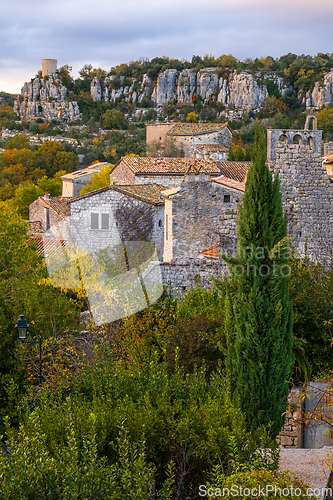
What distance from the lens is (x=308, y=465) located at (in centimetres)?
572

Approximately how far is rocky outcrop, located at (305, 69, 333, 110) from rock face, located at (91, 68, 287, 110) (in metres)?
5.74

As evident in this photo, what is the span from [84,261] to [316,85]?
60.4 m

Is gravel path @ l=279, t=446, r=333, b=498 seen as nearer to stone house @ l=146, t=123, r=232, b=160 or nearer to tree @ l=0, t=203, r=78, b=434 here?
tree @ l=0, t=203, r=78, b=434

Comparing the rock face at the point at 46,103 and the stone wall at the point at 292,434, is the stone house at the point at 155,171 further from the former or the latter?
the rock face at the point at 46,103

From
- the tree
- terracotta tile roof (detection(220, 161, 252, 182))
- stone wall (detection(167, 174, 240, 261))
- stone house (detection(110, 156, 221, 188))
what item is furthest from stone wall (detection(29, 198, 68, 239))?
stone wall (detection(167, 174, 240, 261))

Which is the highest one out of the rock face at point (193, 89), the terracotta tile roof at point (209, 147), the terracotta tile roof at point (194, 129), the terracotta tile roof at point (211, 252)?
the rock face at point (193, 89)

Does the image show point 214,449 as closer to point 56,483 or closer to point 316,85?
point 56,483

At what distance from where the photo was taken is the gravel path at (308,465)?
17.1 ft

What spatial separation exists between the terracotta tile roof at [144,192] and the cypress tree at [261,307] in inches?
562

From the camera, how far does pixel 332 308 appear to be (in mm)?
8539

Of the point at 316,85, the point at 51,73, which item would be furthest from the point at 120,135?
the point at 51,73

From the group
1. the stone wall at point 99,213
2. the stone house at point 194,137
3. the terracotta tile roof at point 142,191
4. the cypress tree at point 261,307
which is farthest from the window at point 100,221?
the cypress tree at point 261,307

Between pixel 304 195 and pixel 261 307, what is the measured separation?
473cm

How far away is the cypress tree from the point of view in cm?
679
